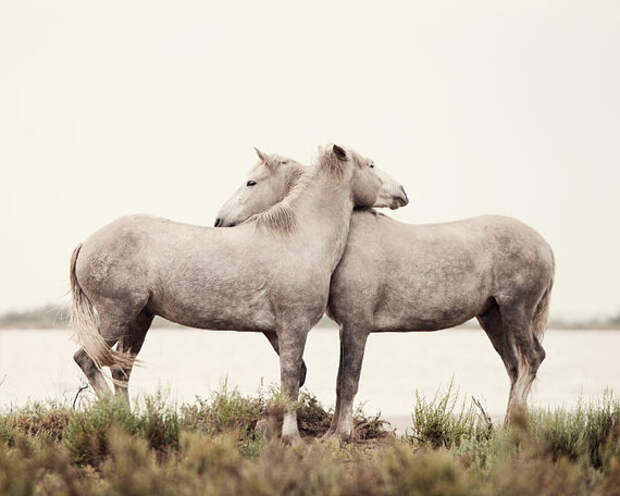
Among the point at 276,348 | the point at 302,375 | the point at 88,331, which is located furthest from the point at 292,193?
the point at 88,331

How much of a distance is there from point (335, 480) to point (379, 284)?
8.61 feet

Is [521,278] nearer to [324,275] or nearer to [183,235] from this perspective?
[324,275]

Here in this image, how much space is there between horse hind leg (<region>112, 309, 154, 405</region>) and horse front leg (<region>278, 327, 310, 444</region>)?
141 cm

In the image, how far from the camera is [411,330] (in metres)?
6.69

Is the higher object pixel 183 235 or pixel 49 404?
pixel 183 235

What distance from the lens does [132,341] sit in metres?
6.76

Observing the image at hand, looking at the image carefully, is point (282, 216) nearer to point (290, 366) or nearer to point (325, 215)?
point (325, 215)

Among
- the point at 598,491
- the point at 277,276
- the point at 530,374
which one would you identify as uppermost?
the point at 277,276

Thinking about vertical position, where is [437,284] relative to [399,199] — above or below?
below

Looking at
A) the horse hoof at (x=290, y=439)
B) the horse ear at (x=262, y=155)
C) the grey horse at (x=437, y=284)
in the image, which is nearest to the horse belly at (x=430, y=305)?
the grey horse at (x=437, y=284)

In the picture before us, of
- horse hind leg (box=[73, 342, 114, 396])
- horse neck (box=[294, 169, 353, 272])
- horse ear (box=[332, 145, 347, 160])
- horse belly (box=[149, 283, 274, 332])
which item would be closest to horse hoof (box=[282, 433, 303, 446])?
horse belly (box=[149, 283, 274, 332])

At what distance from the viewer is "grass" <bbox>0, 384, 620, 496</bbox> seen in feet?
12.7

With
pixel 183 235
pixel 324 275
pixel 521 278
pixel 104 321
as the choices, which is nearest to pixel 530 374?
pixel 521 278

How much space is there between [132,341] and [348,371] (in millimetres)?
2019
